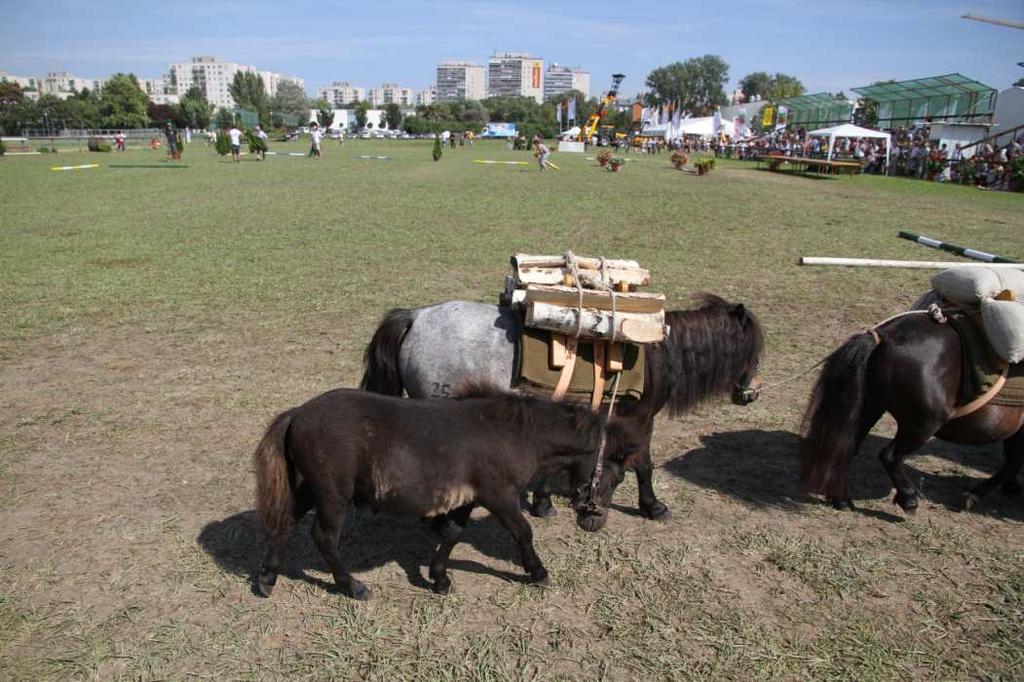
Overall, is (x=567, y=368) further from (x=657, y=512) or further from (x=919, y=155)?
(x=919, y=155)

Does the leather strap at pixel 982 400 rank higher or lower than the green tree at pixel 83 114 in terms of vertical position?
lower

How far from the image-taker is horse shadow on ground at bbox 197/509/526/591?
3.81 m

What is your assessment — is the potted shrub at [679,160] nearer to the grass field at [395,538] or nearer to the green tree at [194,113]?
the grass field at [395,538]

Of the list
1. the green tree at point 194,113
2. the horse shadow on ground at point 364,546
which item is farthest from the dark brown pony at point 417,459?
the green tree at point 194,113

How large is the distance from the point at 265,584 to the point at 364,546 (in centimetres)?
66

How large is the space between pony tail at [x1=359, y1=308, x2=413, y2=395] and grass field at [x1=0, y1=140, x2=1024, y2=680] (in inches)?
35.9

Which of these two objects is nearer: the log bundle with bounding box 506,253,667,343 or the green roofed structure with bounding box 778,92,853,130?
the log bundle with bounding box 506,253,667,343

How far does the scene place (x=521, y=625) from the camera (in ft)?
11.1

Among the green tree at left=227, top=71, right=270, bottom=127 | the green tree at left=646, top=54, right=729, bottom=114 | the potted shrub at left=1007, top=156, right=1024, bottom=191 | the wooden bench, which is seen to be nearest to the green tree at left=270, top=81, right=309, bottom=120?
the green tree at left=227, top=71, right=270, bottom=127

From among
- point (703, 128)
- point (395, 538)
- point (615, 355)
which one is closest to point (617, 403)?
point (615, 355)

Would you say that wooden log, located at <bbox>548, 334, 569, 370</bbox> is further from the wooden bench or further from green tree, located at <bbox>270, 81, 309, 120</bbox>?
green tree, located at <bbox>270, 81, 309, 120</bbox>

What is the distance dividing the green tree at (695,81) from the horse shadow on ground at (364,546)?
490ft

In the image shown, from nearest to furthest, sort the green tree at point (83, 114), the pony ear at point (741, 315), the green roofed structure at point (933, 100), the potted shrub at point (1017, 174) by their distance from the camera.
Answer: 1. the pony ear at point (741, 315)
2. the potted shrub at point (1017, 174)
3. the green roofed structure at point (933, 100)
4. the green tree at point (83, 114)

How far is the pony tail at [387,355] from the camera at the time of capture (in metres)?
4.28
